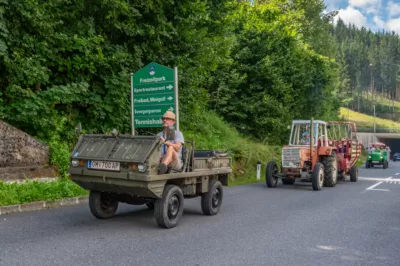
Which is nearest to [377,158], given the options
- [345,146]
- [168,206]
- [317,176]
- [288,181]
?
[345,146]

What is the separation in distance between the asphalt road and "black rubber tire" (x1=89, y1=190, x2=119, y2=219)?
195 millimetres

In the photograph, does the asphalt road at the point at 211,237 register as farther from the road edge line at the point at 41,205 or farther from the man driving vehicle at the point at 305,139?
the man driving vehicle at the point at 305,139

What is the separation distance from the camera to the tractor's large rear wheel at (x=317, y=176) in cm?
1463

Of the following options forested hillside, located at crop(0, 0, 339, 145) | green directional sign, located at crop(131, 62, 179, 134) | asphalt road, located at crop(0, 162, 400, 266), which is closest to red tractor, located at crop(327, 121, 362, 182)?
forested hillside, located at crop(0, 0, 339, 145)

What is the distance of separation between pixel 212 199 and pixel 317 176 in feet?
22.8

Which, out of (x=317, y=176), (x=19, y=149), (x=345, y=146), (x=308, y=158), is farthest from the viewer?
(x=345, y=146)

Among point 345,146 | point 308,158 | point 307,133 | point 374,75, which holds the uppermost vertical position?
point 374,75

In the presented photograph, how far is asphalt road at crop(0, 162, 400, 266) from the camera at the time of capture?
545 cm

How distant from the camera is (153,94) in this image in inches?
449

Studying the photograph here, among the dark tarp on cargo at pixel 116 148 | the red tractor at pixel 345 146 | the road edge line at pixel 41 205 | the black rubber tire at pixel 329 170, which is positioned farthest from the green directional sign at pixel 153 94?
the red tractor at pixel 345 146

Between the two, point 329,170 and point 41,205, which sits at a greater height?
point 329,170

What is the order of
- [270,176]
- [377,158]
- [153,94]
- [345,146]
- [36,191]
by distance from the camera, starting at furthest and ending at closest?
[377,158], [345,146], [270,176], [153,94], [36,191]

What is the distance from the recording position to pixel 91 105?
43.5 ft

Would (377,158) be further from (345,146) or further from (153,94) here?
(153,94)
